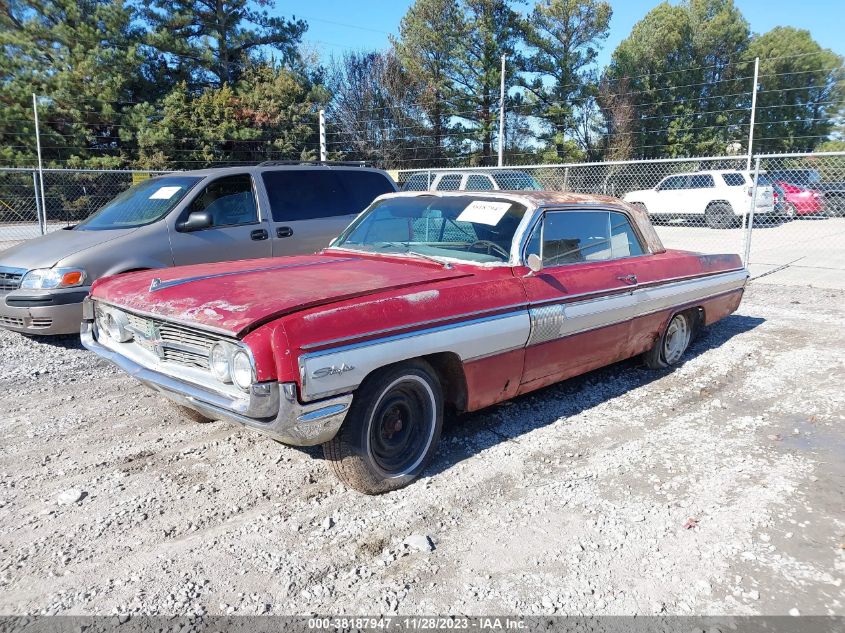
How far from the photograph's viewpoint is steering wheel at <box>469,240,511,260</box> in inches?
157

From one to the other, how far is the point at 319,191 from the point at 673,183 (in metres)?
13.8

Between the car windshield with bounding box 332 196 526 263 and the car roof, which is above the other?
the car roof

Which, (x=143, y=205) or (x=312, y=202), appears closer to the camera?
(x=143, y=205)

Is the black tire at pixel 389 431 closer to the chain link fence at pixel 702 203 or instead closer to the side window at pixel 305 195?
the side window at pixel 305 195

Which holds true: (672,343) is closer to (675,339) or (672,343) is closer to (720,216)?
(675,339)

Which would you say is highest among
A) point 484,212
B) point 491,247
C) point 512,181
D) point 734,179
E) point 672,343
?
point 734,179

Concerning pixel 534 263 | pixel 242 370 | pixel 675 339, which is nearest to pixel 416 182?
pixel 675 339

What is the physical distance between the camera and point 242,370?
2828 mm

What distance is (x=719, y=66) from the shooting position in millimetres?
36719

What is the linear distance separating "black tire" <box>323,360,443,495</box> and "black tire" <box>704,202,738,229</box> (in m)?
16.0

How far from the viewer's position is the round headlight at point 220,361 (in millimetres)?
2902

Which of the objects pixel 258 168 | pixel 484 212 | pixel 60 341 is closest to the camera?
pixel 484 212

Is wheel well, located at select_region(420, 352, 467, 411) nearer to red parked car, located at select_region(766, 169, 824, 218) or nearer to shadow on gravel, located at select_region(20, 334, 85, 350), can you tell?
shadow on gravel, located at select_region(20, 334, 85, 350)

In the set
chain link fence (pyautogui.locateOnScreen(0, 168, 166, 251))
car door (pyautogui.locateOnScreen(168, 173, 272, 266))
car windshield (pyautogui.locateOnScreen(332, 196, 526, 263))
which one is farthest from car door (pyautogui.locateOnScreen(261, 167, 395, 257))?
chain link fence (pyautogui.locateOnScreen(0, 168, 166, 251))
